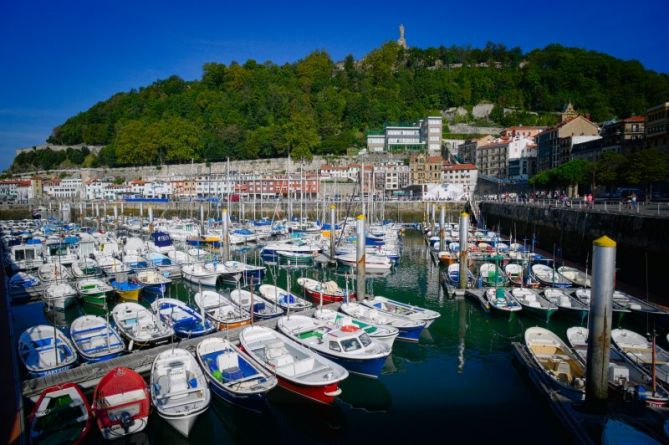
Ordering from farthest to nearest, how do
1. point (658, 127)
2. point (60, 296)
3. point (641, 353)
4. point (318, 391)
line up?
point (658, 127)
point (60, 296)
point (641, 353)
point (318, 391)

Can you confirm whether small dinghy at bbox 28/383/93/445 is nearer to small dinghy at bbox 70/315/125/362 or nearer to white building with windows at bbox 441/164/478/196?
small dinghy at bbox 70/315/125/362

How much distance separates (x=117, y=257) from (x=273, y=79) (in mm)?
104926

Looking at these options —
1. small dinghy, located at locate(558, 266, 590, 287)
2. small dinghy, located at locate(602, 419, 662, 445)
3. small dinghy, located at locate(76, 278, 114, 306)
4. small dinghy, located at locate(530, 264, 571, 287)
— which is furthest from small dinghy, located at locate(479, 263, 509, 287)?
small dinghy, located at locate(76, 278, 114, 306)

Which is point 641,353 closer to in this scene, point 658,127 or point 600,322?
point 600,322

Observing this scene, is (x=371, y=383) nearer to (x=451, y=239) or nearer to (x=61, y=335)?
(x=61, y=335)

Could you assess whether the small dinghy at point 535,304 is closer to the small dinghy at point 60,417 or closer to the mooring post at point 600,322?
the mooring post at point 600,322

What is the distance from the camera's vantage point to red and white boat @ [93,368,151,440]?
1030 centimetres

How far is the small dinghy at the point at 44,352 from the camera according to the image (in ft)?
42.6

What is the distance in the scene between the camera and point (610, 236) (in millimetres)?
27891

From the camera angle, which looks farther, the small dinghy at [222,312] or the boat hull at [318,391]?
the small dinghy at [222,312]

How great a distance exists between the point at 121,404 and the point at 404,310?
1169 centimetres

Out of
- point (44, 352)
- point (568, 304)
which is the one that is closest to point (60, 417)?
point (44, 352)

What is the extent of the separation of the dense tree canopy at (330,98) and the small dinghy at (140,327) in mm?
77306

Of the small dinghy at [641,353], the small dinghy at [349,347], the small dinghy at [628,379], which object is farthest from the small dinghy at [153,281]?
the small dinghy at [641,353]
